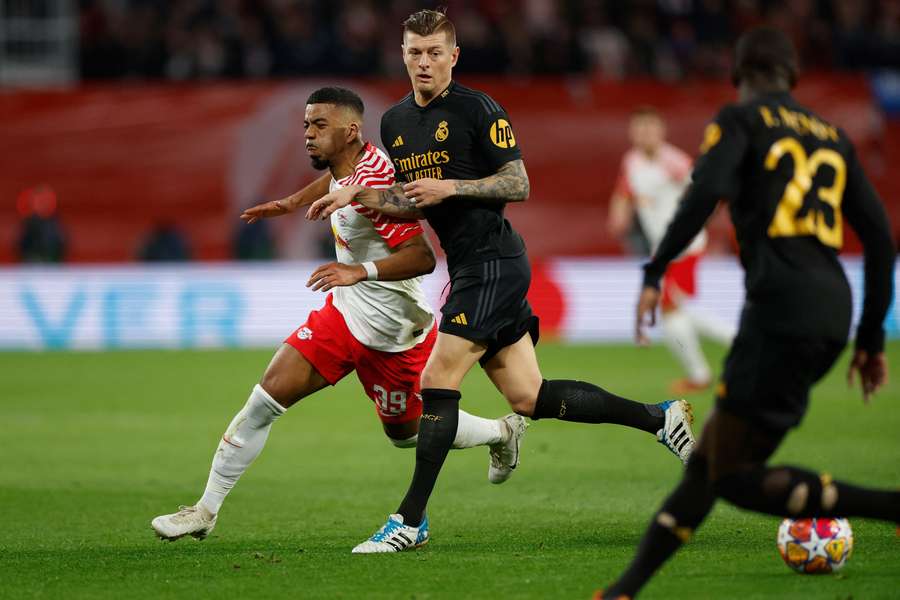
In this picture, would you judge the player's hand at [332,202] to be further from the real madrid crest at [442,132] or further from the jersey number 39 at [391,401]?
the jersey number 39 at [391,401]

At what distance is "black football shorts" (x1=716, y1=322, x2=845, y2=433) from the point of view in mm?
4570

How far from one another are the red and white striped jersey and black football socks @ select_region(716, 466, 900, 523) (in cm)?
224

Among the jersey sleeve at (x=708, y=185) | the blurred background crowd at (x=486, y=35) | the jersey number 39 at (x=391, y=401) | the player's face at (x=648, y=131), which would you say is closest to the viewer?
the jersey sleeve at (x=708, y=185)

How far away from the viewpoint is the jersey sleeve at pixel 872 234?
15.4ft

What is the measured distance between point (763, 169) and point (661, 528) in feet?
4.27

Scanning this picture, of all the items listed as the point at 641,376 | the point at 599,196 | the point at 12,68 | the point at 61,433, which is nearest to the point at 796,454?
the point at 641,376

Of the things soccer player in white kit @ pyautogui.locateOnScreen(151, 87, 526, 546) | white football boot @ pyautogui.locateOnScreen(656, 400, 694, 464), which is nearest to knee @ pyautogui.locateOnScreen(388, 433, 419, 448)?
soccer player in white kit @ pyautogui.locateOnScreen(151, 87, 526, 546)

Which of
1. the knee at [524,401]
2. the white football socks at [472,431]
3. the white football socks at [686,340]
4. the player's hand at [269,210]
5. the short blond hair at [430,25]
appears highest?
the short blond hair at [430,25]

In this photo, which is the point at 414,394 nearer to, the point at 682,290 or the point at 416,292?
the point at 416,292

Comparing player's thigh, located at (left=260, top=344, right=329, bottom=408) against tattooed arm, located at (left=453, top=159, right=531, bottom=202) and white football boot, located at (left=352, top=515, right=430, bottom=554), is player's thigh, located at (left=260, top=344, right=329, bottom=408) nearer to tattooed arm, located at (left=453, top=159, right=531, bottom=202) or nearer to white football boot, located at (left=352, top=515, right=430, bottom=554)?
white football boot, located at (left=352, top=515, right=430, bottom=554)

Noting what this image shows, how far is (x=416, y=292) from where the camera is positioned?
656 cm

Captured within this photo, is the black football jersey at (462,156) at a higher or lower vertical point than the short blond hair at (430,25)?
lower

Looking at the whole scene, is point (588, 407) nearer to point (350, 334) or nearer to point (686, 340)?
point (350, 334)

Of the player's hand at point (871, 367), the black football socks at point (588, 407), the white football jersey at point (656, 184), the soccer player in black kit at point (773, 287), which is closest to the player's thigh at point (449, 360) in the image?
the black football socks at point (588, 407)
